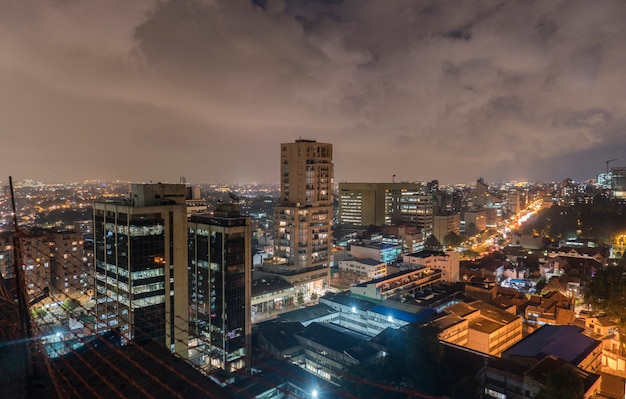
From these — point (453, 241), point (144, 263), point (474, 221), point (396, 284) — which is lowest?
point (396, 284)

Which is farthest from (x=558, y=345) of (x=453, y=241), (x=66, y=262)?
(x=66, y=262)

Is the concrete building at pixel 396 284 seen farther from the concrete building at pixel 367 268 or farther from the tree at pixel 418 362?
the tree at pixel 418 362

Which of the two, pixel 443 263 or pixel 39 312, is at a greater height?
pixel 39 312

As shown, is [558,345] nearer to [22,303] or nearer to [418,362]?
[418,362]

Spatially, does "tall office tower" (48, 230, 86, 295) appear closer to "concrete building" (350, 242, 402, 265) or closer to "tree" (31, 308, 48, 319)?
"tree" (31, 308, 48, 319)

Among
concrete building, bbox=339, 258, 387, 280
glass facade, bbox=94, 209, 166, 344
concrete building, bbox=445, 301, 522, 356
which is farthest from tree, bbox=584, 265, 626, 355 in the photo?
glass facade, bbox=94, 209, 166, 344

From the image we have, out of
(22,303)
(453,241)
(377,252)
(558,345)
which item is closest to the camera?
(22,303)
